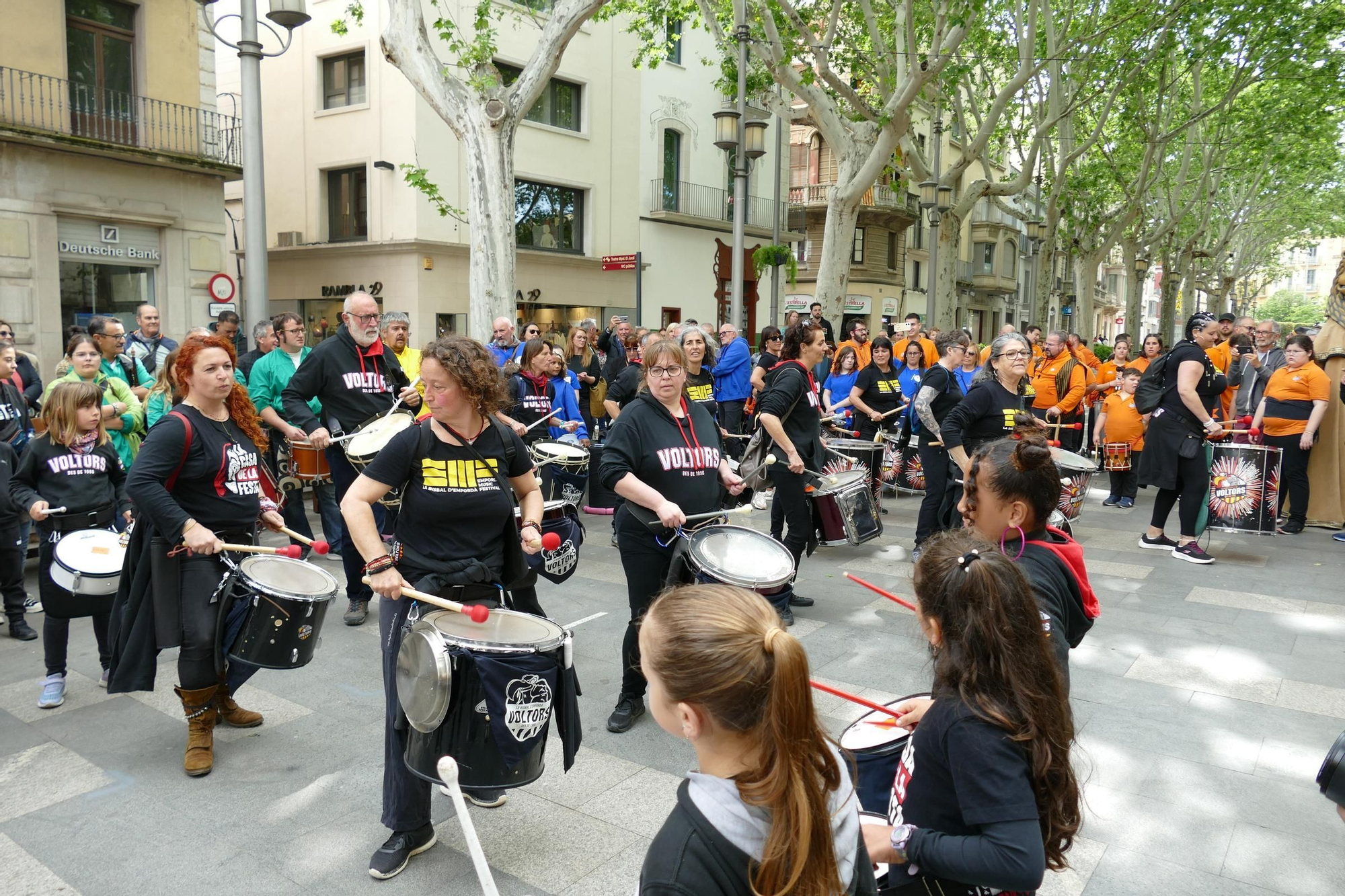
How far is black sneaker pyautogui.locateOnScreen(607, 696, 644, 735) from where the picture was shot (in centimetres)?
458

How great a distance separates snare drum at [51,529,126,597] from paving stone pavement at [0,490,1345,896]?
678 millimetres

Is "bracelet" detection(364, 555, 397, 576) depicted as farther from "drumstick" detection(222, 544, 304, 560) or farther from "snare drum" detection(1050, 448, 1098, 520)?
"snare drum" detection(1050, 448, 1098, 520)

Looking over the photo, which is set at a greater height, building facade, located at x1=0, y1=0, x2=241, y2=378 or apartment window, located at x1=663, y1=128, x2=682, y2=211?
apartment window, located at x1=663, y1=128, x2=682, y2=211

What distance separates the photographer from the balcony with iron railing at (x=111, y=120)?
14852 millimetres

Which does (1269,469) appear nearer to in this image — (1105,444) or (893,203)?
(1105,444)

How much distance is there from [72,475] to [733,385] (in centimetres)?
744

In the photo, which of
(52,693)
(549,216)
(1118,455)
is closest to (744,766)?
(52,693)

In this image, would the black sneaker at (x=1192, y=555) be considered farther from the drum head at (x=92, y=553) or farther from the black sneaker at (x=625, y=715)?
the drum head at (x=92, y=553)

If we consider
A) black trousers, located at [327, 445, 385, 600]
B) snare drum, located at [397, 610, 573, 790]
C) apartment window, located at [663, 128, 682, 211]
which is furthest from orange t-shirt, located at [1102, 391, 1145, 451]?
apartment window, located at [663, 128, 682, 211]

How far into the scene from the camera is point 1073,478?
7.36 meters

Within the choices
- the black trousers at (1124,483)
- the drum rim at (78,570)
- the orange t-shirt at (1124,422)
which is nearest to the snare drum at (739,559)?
Answer: the drum rim at (78,570)

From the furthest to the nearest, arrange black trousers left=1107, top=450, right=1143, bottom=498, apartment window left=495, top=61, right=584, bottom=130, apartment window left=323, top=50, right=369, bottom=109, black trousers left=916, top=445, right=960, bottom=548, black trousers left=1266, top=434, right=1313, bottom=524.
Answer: apartment window left=495, top=61, right=584, bottom=130 → apartment window left=323, top=50, right=369, bottom=109 → black trousers left=1107, top=450, right=1143, bottom=498 → black trousers left=1266, top=434, right=1313, bottom=524 → black trousers left=916, top=445, right=960, bottom=548

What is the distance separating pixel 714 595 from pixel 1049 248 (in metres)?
24.3

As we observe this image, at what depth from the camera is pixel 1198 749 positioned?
14.5 feet
